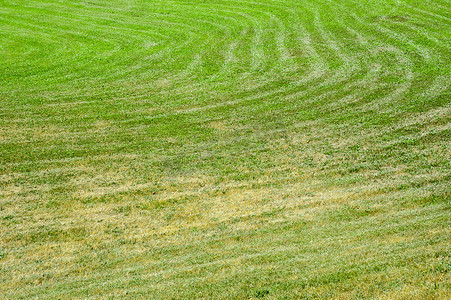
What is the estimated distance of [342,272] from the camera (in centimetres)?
1077

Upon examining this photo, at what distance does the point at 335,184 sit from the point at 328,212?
1.77 meters

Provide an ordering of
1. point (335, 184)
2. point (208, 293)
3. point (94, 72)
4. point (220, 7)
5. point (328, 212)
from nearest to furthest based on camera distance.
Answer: point (208, 293) < point (328, 212) < point (335, 184) < point (94, 72) < point (220, 7)

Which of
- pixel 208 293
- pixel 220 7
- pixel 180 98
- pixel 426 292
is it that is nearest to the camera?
pixel 426 292

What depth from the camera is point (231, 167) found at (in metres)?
16.9

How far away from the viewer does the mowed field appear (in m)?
11.3

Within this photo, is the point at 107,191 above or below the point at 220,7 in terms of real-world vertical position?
below

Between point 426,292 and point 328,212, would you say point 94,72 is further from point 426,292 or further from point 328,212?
point 426,292

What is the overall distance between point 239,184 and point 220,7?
30.1 m

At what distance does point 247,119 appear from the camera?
21000mm

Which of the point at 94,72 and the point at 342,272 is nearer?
the point at 342,272

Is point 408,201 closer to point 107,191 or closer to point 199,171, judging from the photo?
point 199,171

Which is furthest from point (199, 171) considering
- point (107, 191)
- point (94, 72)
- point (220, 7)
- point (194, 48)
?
point (220, 7)

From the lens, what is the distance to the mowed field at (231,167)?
11273 millimetres

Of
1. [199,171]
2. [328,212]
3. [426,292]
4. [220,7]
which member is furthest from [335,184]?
[220,7]
